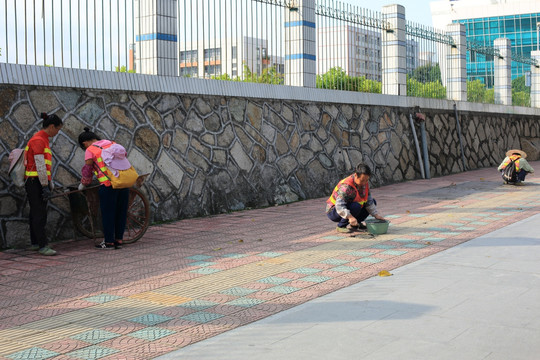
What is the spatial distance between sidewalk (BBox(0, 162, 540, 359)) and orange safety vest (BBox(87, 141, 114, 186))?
2.89ft

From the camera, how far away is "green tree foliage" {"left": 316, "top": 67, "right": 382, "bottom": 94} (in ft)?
49.7

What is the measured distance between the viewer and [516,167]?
15.1m

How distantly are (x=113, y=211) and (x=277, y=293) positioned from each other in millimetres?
3414

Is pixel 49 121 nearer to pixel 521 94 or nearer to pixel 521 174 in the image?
pixel 521 174

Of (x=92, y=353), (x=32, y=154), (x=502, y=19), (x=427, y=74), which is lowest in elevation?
(x=92, y=353)

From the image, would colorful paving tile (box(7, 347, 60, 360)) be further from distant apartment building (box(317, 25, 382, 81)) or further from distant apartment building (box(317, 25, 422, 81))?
distant apartment building (box(317, 25, 382, 81))

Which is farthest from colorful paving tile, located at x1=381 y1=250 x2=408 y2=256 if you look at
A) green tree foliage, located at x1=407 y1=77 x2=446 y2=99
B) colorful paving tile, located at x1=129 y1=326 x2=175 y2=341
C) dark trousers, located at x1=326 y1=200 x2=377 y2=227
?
green tree foliage, located at x1=407 y1=77 x2=446 y2=99

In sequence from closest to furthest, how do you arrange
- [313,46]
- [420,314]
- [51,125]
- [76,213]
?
[420,314], [51,125], [76,213], [313,46]

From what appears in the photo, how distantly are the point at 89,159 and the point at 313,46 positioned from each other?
719 cm

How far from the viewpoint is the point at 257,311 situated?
5.21 meters

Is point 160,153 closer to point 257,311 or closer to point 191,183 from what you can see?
point 191,183

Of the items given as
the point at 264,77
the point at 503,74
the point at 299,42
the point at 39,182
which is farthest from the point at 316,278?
the point at 503,74

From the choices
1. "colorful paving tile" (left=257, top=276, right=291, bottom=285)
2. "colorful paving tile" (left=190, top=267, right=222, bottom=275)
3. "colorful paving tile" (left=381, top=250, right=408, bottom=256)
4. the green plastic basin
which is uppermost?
the green plastic basin

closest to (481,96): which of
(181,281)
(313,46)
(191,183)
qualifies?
(313,46)
